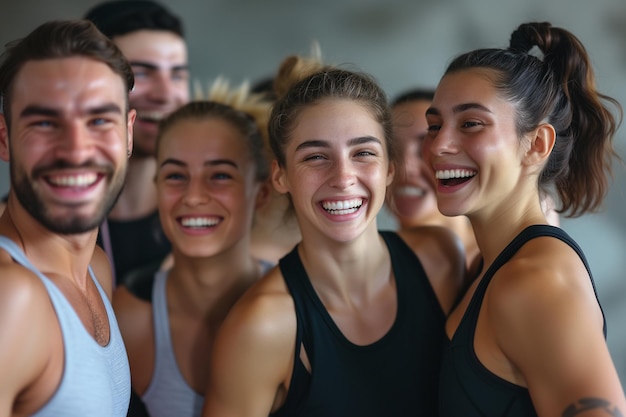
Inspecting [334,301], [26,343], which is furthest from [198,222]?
[26,343]

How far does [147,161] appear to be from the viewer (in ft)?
7.94

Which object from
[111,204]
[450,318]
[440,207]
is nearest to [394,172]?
[440,207]

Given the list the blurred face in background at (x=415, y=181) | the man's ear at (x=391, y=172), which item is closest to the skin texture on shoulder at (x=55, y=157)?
the man's ear at (x=391, y=172)

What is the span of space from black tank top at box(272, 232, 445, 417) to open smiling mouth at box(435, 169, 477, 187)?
0.28 m

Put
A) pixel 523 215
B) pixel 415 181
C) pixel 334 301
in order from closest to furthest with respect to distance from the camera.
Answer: pixel 523 215
pixel 334 301
pixel 415 181

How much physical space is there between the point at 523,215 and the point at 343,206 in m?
0.35

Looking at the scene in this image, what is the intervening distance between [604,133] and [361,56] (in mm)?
1704

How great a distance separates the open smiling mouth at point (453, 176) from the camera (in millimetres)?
1438

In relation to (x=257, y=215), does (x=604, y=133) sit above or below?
above

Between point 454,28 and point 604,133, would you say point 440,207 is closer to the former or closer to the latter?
point 604,133

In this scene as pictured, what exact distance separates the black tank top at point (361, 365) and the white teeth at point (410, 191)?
70 cm

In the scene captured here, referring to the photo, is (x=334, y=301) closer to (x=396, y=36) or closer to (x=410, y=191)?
(x=410, y=191)

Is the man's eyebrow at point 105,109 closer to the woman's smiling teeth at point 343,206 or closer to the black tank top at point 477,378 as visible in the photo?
the woman's smiling teeth at point 343,206

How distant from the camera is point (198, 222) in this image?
5.68 feet
